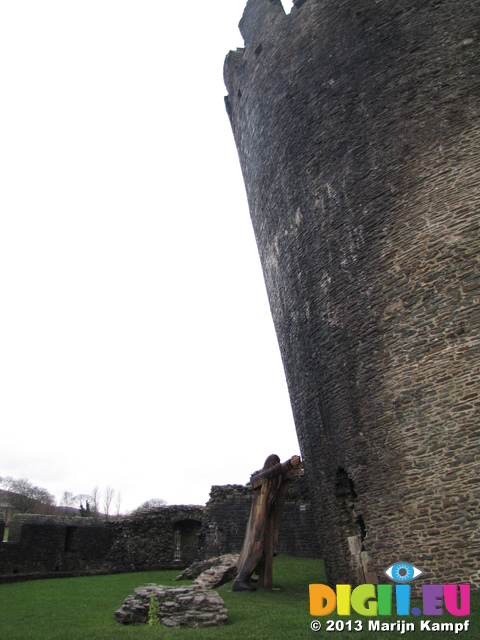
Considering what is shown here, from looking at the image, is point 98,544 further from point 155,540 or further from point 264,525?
point 264,525

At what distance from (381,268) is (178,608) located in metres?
7.00

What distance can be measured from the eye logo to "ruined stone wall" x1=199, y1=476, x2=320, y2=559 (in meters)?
9.14

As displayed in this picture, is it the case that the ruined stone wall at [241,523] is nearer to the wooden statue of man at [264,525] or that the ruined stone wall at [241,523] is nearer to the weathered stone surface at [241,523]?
the weathered stone surface at [241,523]

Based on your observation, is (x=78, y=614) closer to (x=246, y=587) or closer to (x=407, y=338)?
(x=246, y=587)

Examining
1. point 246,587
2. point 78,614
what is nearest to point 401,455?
point 246,587

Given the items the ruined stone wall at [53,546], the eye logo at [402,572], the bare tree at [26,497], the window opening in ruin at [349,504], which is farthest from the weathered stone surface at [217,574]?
the bare tree at [26,497]

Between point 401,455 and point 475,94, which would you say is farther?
point 475,94

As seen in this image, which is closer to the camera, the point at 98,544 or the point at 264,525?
the point at 264,525

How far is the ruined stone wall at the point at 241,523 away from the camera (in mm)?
17391

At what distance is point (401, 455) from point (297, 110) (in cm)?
890

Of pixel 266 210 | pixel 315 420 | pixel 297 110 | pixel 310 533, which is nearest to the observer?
pixel 315 420

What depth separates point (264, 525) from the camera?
1005cm

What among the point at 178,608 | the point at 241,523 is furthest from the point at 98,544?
the point at 178,608

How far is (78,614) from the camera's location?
8.63 meters
